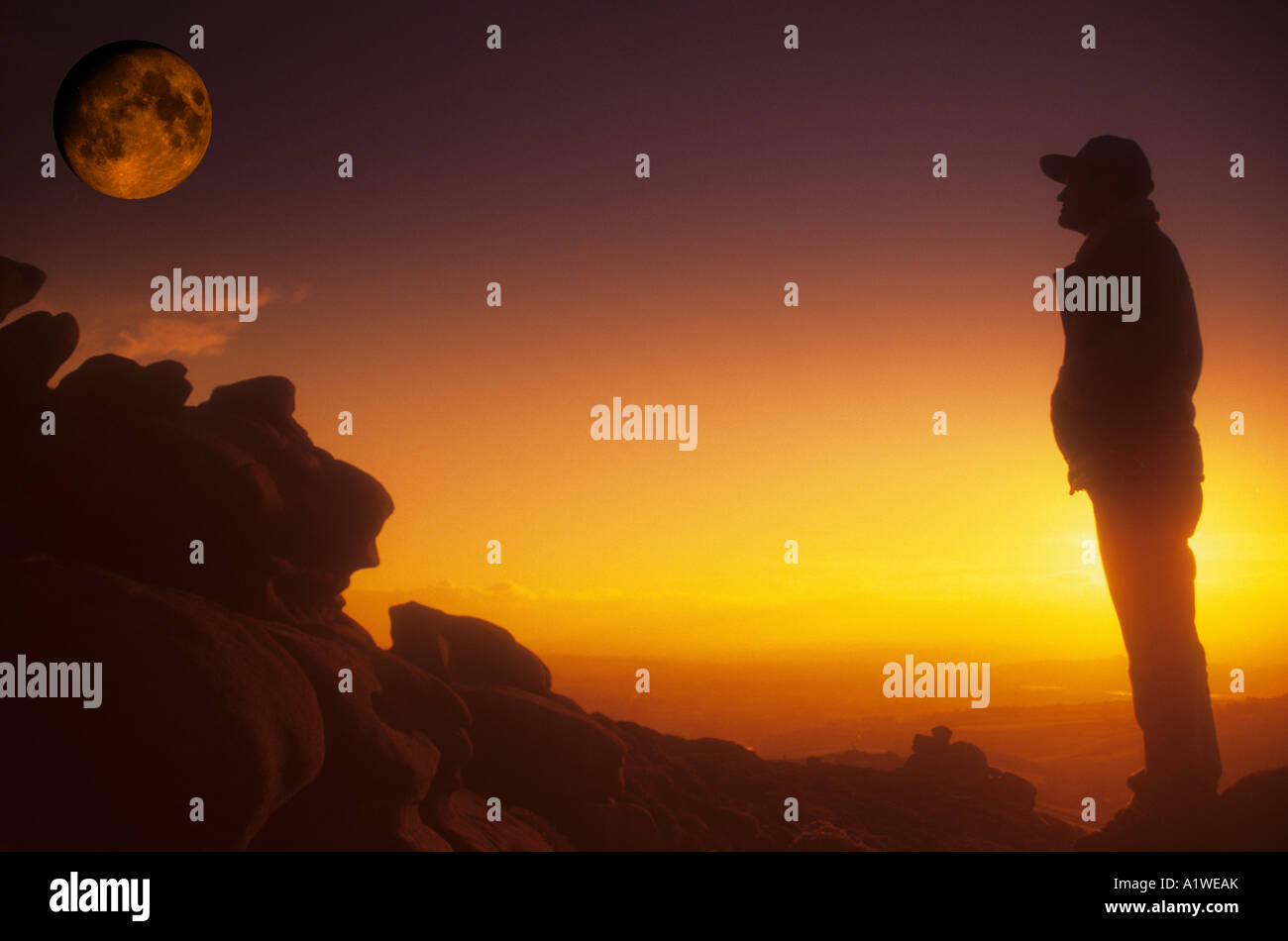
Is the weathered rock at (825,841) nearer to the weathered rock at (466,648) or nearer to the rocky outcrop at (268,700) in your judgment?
the rocky outcrop at (268,700)

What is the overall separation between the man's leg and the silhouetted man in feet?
0.05

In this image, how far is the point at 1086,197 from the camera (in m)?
13.2

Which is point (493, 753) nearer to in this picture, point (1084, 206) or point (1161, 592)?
point (1161, 592)

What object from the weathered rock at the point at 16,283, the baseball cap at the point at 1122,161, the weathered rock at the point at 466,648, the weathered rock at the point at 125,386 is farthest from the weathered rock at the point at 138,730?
the baseball cap at the point at 1122,161

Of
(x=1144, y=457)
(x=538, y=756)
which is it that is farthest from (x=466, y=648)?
(x=1144, y=457)

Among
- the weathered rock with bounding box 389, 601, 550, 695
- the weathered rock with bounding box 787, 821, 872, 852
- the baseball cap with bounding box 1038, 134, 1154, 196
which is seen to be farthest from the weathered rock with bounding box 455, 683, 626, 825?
Result: the baseball cap with bounding box 1038, 134, 1154, 196

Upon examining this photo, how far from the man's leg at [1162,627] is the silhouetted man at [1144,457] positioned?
0.02 m

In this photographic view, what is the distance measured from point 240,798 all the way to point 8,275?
51.9 feet

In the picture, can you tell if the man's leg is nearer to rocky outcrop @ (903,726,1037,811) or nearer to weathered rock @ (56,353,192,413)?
rocky outcrop @ (903,726,1037,811)

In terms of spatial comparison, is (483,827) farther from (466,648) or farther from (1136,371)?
(1136,371)

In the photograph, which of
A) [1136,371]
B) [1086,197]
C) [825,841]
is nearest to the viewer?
[1136,371]

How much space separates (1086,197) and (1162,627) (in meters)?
7.39

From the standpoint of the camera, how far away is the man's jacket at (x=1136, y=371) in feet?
40.2
